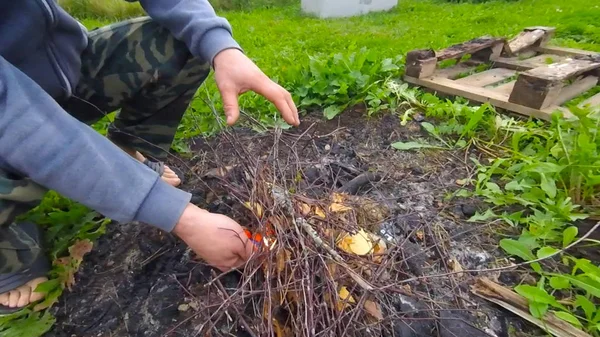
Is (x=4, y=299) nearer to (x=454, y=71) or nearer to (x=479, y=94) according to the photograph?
(x=479, y=94)

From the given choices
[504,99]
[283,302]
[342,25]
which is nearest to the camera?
[283,302]

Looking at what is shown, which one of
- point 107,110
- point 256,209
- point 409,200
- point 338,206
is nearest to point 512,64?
point 409,200

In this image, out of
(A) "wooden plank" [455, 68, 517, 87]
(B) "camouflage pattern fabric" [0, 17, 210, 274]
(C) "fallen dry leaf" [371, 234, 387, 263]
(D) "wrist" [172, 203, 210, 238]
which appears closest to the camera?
(D) "wrist" [172, 203, 210, 238]

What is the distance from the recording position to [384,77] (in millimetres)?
2795

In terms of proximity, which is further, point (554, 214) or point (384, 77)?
point (384, 77)

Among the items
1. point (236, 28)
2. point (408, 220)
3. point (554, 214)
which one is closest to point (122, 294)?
point (408, 220)

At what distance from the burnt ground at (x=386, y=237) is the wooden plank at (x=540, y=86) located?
628mm

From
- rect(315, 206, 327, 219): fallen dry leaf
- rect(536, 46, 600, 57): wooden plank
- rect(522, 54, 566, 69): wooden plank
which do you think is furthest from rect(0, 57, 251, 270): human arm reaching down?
rect(536, 46, 600, 57): wooden plank

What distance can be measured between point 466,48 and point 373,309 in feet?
8.19

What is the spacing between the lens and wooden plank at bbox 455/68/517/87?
2.82 metres

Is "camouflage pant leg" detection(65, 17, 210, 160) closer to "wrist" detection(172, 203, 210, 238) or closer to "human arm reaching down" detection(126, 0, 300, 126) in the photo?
"human arm reaching down" detection(126, 0, 300, 126)

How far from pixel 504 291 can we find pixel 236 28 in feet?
14.9

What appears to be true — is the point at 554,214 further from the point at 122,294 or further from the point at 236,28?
the point at 236,28

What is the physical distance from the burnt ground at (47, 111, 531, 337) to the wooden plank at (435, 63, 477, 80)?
108cm
